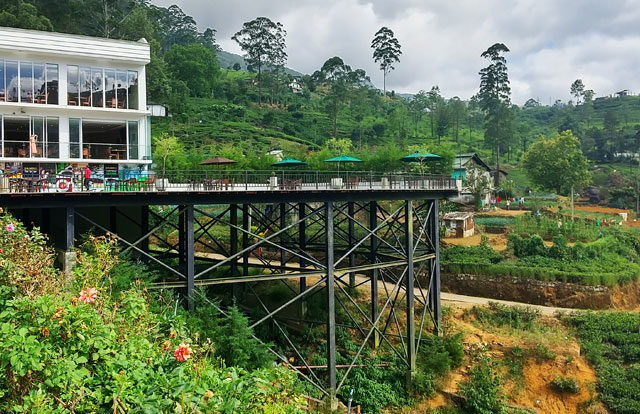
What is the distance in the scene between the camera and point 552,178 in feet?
173

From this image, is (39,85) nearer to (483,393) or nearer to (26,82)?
(26,82)

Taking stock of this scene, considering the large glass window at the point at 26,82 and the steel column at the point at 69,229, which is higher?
the large glass window at the point at 26,82

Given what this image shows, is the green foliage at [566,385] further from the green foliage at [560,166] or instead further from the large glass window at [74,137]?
the green foliage at [560,166]

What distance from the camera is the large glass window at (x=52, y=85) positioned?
1888 cm

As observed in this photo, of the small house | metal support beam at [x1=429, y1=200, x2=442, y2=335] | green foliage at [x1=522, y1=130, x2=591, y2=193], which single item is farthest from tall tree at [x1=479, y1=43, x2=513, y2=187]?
metal support beam at [x1=429, y1=200, x2=442, y2=335]

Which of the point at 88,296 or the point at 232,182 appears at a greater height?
the point at 232,182

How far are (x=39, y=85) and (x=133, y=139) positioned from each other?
3.95 m

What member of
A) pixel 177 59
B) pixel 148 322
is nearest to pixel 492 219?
pixel 148 322

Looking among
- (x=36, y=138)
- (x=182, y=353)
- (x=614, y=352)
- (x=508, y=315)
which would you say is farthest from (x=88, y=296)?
(x=614, y=352)

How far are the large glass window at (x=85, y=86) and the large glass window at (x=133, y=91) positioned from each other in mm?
1552

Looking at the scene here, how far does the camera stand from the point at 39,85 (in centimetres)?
1869

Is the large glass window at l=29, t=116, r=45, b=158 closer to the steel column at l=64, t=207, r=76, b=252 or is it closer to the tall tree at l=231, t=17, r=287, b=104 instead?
the steel column at l=64, t=207, r=76, b=252

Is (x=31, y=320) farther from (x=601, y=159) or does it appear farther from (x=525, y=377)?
(x=601, y=159)

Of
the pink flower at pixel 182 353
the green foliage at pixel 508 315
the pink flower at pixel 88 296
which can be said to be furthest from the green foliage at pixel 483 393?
the pink flower at pixel 88 296
